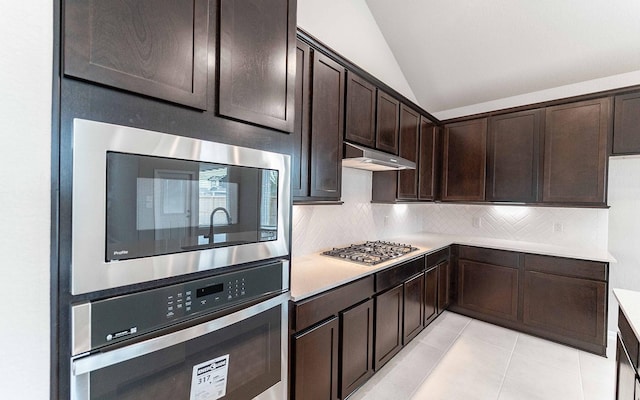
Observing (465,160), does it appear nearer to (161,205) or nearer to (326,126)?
(326,126)

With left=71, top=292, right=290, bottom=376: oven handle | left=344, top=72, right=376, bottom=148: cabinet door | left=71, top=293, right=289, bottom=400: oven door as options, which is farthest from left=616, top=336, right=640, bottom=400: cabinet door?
left=344, top=72, right=376, bottom=148: cabinet door

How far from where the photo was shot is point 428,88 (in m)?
3.95

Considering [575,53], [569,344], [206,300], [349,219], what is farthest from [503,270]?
[206,300]

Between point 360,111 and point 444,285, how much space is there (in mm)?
2393

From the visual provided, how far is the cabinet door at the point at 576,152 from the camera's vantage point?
286 centimetres

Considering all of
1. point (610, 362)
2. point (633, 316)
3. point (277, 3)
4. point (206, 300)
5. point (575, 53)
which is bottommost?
point (610, 362)

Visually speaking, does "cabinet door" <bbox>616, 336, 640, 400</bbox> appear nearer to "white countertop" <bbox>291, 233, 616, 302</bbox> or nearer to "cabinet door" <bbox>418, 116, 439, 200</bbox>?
"white countertop" <bbox>291, 233, 616, 302</bbox>

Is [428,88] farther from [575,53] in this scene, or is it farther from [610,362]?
[610,362]

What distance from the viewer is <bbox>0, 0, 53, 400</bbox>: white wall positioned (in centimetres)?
69

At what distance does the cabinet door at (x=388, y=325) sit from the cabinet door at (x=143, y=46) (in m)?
1.92

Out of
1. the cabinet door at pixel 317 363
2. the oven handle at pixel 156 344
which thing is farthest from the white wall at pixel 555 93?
the oven handle at pixel 156 344

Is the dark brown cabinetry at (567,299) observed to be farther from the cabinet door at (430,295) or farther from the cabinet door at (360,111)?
the cabinet door at (360,111)

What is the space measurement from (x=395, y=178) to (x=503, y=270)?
1.68 meters

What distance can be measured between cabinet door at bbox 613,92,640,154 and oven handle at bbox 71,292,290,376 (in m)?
3.70
